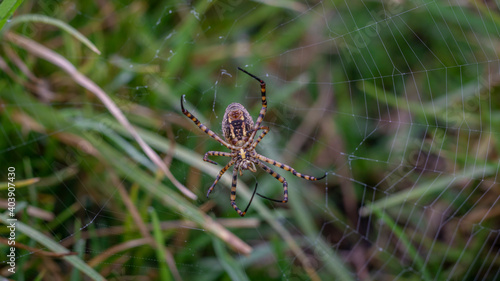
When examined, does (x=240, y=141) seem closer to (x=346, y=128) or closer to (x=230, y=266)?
(x=230, y=266)

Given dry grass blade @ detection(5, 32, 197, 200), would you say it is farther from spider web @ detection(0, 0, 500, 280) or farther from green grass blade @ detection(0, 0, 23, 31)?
green grass blade @ detection(0, 0, 23, 31)

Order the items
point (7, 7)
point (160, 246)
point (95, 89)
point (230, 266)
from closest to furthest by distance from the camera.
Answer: point (7, 7)
point (160, 246)
point (230, 266)
point (95, 89)

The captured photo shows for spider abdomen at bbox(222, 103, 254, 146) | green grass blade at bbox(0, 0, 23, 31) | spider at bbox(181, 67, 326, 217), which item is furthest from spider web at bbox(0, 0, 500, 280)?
green grass blade at bbox(0, 0, 23, 31)

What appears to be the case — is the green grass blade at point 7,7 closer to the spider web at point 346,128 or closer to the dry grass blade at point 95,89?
the dry grass blade at point 95,89

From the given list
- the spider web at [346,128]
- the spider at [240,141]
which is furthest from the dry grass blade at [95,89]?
the spider at [240,141]

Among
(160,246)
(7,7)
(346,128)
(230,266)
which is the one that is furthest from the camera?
(346,128)

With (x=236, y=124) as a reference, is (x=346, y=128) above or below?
below

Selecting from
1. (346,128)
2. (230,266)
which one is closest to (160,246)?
(230,266)
